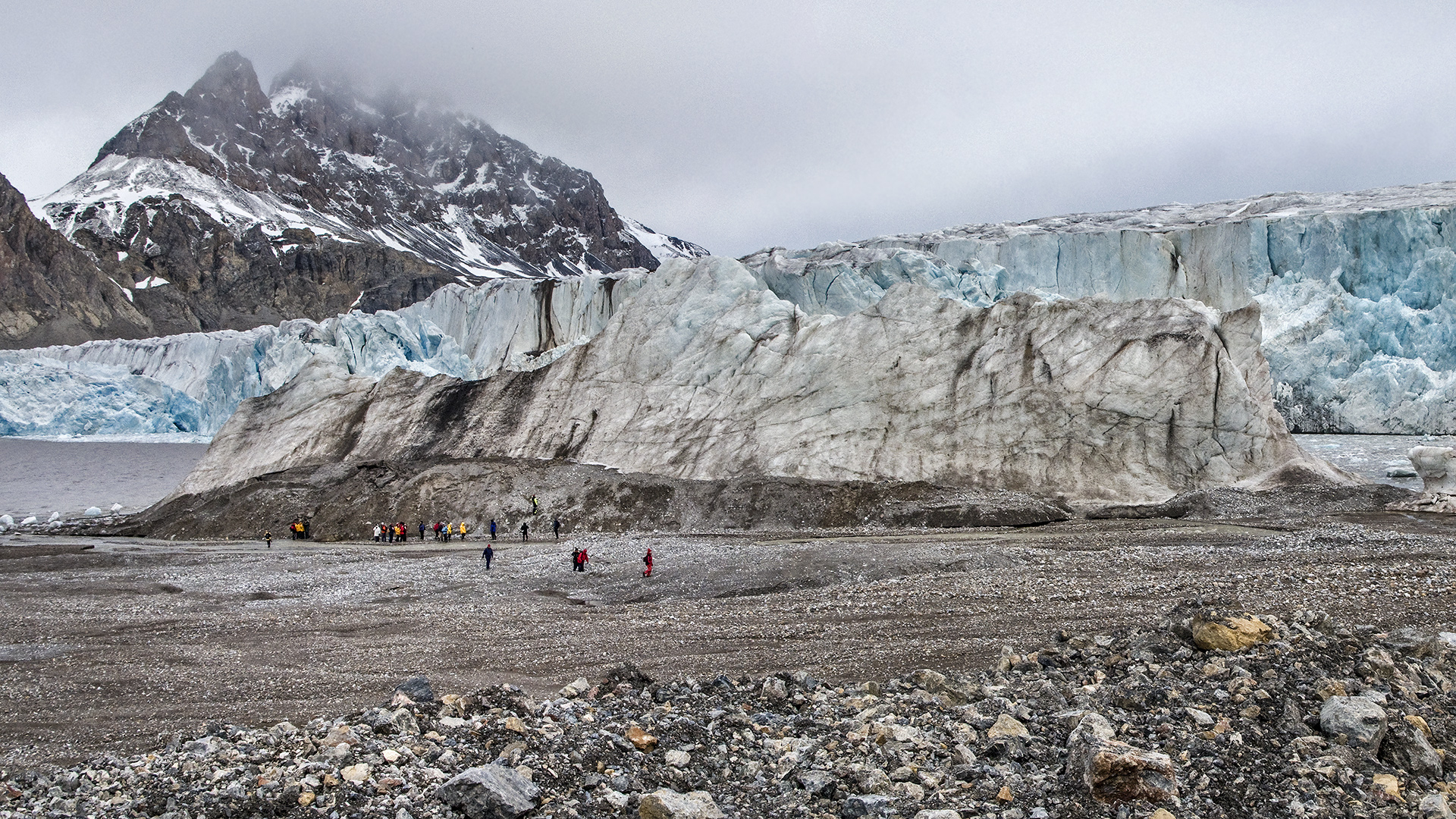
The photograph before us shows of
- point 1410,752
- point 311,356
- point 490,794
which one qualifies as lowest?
point 490,794

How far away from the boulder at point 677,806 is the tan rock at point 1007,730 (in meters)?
2.32

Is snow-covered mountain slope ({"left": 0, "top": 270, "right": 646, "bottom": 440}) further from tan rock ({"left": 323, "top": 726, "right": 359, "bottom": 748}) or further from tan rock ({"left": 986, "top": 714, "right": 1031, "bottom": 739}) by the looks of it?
tan rock ({"left": 986, "top": 714, "right": 1031, "bottom": 739})

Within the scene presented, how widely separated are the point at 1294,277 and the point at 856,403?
100 feet

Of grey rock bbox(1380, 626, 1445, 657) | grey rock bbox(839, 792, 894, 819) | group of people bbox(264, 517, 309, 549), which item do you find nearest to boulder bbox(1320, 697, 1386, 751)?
grey rock bbox(1380, 626, 1445, 657)

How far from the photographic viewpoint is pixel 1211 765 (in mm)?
6340

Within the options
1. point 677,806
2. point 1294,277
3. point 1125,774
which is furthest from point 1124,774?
point 1294,277

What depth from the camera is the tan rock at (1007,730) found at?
7230 mm

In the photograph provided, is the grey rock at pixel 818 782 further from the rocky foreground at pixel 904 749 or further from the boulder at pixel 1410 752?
the boulder at pixel 1410 752

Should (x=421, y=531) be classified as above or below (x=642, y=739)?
above

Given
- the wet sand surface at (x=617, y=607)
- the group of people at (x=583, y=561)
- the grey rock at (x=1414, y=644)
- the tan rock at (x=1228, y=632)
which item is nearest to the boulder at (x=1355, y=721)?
the tan rock at (x=1228, y=632)

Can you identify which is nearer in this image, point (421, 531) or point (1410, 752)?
point (1410, 752)

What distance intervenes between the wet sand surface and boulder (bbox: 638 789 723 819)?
3868mm

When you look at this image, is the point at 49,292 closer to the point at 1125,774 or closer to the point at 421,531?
the point at 421,531

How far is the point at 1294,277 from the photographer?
48344mm
